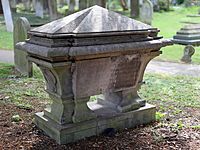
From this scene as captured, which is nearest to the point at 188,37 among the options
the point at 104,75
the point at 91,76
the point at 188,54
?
the point at 188,54

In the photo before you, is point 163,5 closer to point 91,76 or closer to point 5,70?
point 5,70

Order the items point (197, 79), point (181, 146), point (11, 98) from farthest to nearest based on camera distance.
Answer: point (197, 79), point (11, 98), point (181, 146)

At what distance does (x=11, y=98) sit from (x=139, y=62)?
2.37 meters

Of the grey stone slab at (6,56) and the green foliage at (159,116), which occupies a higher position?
the green foliage at (159,116)

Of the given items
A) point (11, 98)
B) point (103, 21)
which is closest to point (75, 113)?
point (103, 21)

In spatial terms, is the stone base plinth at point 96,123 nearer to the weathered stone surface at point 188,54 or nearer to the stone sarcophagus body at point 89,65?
the stone sarcophagus body at point 89,65

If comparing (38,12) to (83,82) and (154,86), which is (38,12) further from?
(83,82)

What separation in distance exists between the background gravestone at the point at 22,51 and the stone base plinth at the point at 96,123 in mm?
3422

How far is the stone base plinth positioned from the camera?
3754 millimetres

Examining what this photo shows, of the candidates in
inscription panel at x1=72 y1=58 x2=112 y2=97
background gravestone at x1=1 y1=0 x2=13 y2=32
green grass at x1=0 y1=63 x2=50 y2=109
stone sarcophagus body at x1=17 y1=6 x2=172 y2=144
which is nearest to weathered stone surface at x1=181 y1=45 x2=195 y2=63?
green grass at x1=0 y1=63 x2=50 y2=109

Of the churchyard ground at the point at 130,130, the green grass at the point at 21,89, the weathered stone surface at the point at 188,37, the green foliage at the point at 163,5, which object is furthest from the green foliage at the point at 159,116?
the green foliage at the point at 163,5

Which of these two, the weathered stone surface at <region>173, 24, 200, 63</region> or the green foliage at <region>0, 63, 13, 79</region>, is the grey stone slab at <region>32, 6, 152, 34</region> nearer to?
the green foliage at <region>0, 63, 13, 79</region>

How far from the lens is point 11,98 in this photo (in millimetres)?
5543

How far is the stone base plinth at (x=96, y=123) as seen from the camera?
375 centimetres
